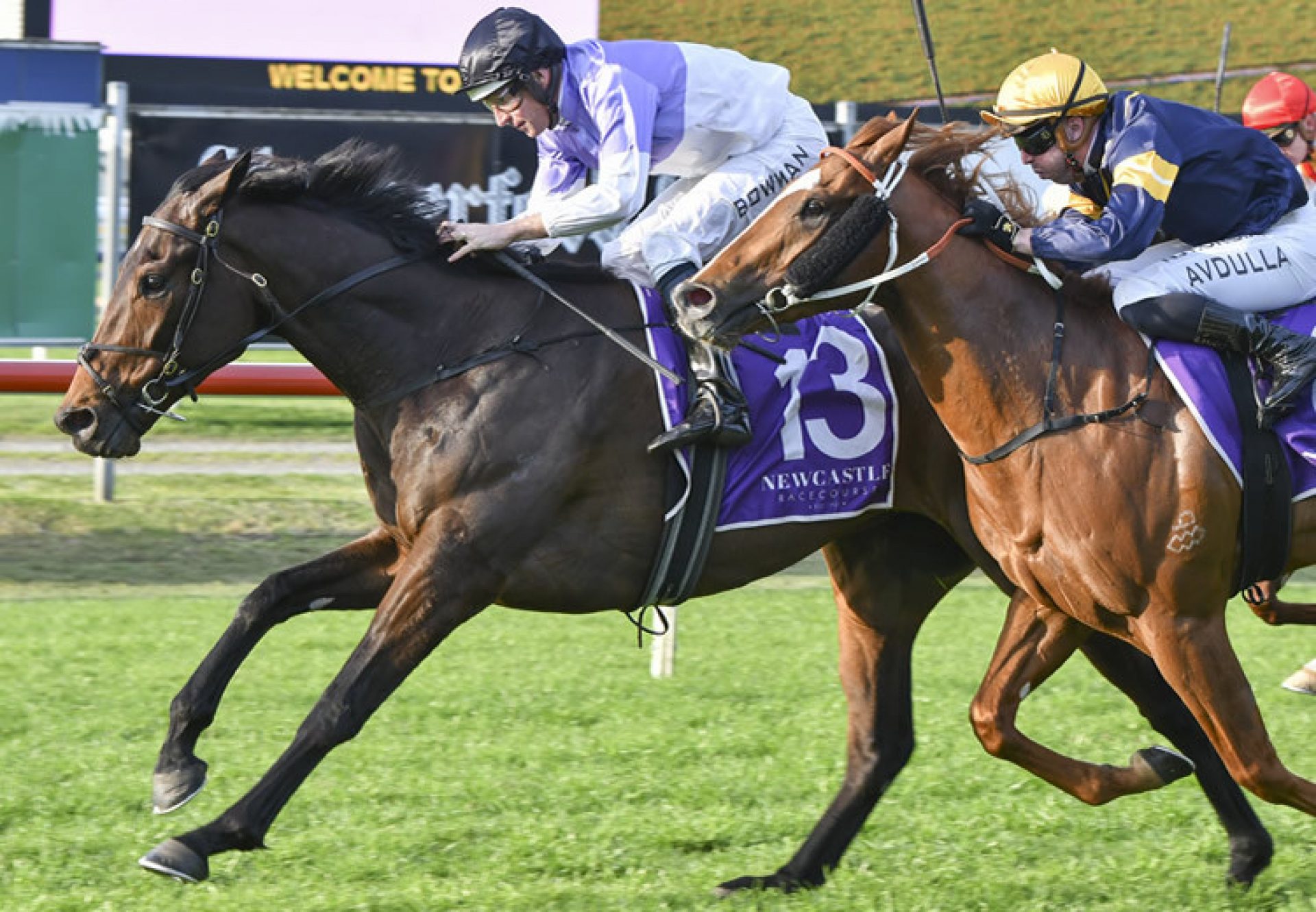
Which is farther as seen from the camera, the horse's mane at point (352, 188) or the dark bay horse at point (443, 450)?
the horse's mane at point (352, 188)

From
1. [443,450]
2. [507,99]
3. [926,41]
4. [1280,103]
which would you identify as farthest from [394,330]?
[1280,103]

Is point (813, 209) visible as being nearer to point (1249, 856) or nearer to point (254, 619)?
point (254, 619)

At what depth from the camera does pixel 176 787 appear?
4488 millimetres

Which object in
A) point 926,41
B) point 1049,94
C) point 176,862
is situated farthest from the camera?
point 926,41

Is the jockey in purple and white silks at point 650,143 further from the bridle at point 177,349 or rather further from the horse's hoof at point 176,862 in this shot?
the horse's hoof at point 176,862

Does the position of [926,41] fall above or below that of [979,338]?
above

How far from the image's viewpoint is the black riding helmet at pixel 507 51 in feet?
15.3

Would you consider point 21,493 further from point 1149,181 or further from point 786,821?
point 1149,181

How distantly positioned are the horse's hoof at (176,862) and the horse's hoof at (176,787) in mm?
313

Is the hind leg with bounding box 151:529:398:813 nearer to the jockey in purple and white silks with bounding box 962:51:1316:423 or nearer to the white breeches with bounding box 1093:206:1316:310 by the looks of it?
the jockey in purple and white silks with bounding box 962:51:1316:423

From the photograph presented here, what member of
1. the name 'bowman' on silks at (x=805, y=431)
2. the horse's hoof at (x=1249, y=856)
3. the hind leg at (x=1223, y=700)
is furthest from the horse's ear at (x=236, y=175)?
the horse's hoof at (x=1249, y=856)

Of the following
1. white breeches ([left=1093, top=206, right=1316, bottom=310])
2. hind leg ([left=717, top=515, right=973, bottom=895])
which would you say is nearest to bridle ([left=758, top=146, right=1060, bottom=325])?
white breeches ([left=1093, top=206, right=1316, bottom=310])

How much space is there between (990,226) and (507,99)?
1325mm

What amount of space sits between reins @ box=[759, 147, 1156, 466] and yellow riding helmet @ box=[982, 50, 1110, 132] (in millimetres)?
282
